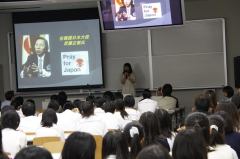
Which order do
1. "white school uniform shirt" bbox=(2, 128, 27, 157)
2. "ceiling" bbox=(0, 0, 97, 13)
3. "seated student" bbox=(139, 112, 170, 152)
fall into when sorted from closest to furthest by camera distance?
"seated student" bbox=(139, 112, 170, 152), "white school uniform shirt" bbox=(2, 128, 27, 157), "ceiling" bbox=(0, 0, 97, 13)

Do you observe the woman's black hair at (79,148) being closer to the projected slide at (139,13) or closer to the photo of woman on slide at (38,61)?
the projected slide at (139,13)

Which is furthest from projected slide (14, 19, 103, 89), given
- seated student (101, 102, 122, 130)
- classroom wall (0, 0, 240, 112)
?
seated student (101, 102, 122, 130)

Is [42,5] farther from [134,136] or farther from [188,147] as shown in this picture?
[188,147]

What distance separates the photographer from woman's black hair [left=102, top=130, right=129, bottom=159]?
2854mm

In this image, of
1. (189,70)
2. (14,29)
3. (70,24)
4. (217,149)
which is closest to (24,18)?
(14,29)

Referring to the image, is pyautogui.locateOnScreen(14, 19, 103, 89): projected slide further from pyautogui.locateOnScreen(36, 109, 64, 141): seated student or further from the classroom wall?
pyautogui.locateOnScreen(36, 109, 64, 141): seated student

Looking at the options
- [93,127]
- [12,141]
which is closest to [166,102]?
[93,127]

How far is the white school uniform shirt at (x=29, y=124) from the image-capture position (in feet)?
21.0

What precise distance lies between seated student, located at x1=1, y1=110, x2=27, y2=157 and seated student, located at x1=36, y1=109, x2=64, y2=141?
0.43m

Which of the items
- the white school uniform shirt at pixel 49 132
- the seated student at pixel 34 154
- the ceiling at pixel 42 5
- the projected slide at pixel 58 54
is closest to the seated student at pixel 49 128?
the white school uniform shirt at pixel 49 132

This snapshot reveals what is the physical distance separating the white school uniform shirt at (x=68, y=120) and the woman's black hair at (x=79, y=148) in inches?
169

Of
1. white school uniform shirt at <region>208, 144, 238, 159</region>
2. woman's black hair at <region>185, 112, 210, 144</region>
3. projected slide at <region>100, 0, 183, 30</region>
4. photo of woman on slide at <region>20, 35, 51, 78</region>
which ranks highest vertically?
projected slide at <region>100, 0, 183, 30</region>

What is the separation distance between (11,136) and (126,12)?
5005 mm

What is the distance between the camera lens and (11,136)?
4.84 metres
